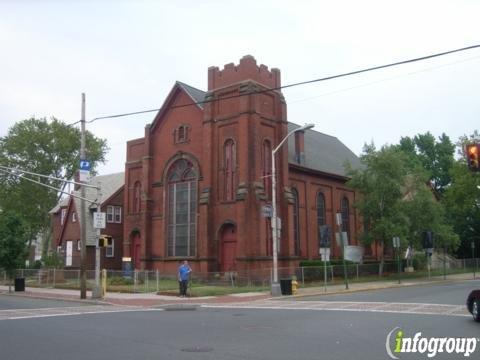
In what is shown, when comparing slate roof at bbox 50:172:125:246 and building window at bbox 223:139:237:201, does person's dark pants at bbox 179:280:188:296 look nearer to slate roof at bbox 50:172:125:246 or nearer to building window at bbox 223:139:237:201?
building window at bbox 223:139:237:201

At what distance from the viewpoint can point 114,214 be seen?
53.9 m

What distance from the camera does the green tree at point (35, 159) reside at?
62906 millimetres

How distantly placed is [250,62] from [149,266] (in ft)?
58.0

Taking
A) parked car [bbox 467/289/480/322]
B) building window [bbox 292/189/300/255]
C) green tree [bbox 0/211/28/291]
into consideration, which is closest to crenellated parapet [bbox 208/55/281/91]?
building window [bbox 292/189/300/255]

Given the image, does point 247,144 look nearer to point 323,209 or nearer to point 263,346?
point 323,209

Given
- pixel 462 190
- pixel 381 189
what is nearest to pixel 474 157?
pixel 381 189

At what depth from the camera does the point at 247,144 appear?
122 feet

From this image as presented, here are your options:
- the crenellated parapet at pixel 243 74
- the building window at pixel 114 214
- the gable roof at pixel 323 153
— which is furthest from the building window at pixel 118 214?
Result: the crenellated parapet at pixel 243 74

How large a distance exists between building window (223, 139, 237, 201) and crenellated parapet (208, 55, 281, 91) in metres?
4.51

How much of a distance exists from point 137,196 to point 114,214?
8.23 meters

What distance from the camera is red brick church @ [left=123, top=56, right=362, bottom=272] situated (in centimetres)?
3738

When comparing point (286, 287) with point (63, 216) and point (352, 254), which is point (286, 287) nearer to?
point (352, 254)

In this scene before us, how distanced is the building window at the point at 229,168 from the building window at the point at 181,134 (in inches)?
179

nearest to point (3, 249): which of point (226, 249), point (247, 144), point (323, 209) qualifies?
point (226, 249)
